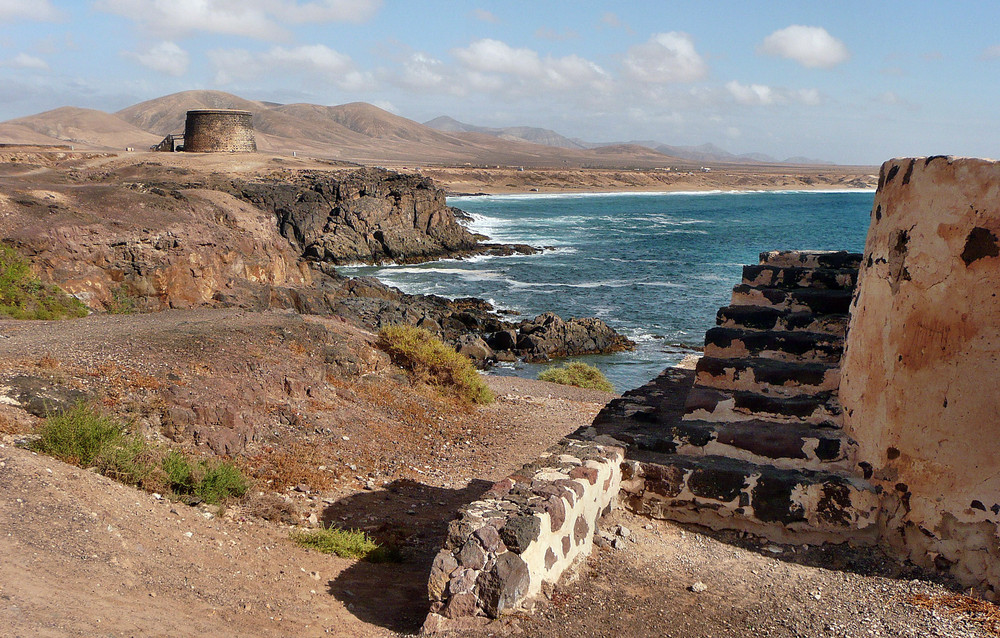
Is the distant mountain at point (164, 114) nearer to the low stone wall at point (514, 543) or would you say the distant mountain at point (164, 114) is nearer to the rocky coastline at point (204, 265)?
the rocky coastline at point (204, 265)

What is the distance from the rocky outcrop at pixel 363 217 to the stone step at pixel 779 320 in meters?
33.9

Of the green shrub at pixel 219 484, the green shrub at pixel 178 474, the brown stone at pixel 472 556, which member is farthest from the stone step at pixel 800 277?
the green shrub at pixel 178 474

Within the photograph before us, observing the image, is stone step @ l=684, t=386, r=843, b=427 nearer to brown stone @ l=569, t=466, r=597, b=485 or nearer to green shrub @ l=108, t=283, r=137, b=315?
brown stone @ l=569, t=466, r=597, b=485

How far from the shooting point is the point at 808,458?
4988mm

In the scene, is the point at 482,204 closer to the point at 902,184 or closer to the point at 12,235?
the point at 12,235

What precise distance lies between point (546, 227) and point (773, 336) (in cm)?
6182

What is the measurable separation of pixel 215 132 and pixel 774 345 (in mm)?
49393

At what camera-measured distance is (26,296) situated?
557 inches

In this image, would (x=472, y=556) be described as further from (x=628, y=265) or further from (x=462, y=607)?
(x=628, y=265)

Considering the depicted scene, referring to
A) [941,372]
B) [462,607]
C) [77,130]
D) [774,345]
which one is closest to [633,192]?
[77,130]

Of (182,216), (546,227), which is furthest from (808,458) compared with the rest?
(546,227)

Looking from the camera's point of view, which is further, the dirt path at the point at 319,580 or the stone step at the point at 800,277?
the stone step at the point at 800,277

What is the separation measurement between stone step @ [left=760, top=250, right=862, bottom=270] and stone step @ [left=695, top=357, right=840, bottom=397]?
5.30 feet

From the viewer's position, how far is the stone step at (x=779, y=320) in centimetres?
606
